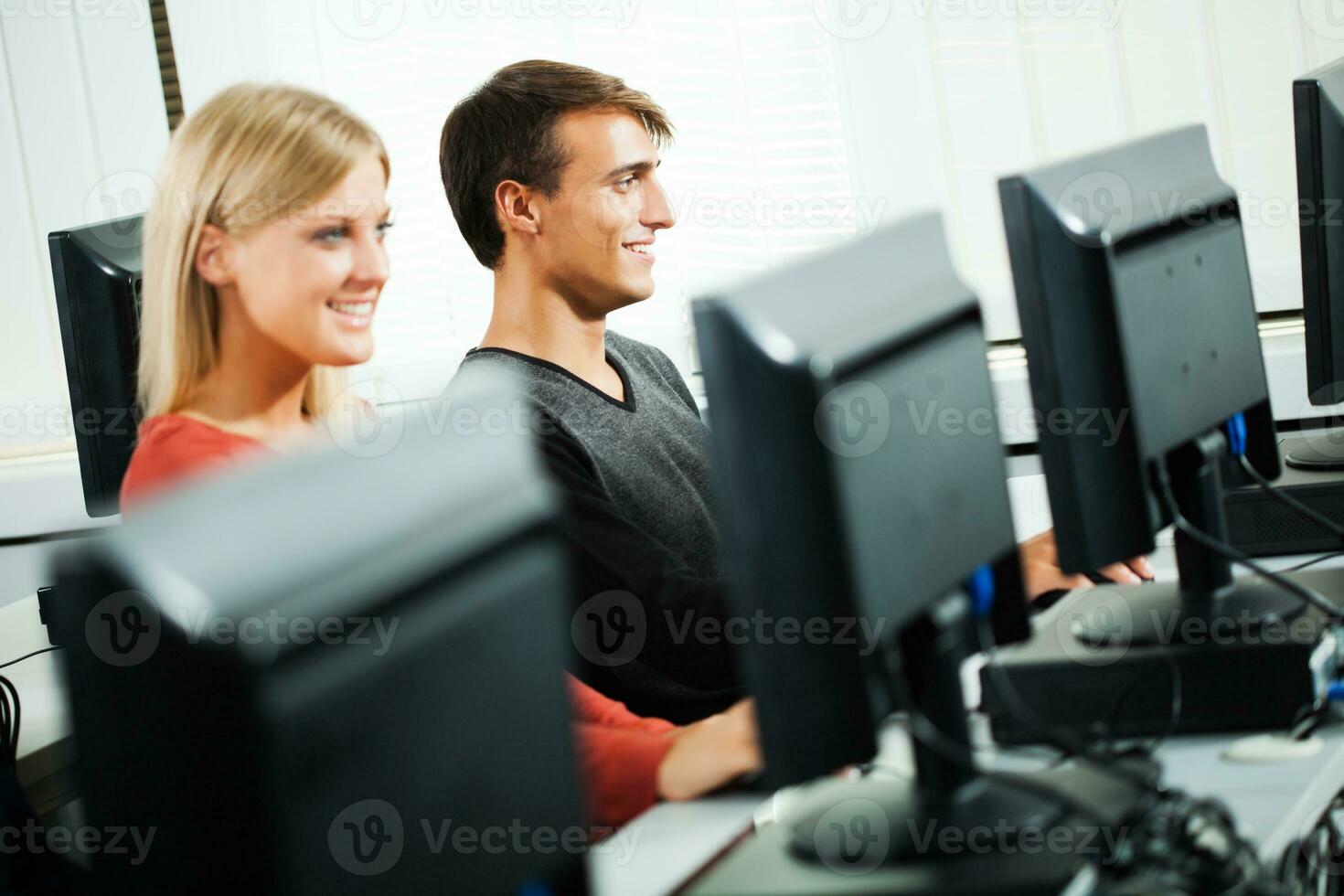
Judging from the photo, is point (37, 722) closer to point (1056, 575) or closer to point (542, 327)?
point (542, 327)

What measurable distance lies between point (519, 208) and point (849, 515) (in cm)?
117

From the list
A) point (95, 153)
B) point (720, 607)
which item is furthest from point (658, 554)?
point (95, 153)

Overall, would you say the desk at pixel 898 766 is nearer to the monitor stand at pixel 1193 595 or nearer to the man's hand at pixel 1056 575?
the monitor stand at pixel 1193 595

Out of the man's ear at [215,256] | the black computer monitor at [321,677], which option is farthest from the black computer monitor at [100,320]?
the black computer monitor at [321,677]

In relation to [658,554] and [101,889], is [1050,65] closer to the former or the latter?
[658,554]

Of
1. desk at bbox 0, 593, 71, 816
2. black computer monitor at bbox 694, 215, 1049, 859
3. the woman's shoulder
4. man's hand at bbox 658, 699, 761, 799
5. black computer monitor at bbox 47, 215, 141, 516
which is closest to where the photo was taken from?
black computer monitor at bbox 694, 215, 1049, 859

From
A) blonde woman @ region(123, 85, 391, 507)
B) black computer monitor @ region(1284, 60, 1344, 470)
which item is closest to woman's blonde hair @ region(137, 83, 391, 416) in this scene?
blonde woman @ region(123, 85, 391, 507)

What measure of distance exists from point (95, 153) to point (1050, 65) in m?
2.18

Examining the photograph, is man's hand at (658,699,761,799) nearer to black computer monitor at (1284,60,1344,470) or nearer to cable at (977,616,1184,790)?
cable at (977,616,1184,790)

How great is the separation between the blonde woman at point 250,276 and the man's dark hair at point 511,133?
1.72ft

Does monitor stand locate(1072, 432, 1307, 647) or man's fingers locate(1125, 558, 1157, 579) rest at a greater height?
monitor stand locate(1072, 432, 1307, 647)

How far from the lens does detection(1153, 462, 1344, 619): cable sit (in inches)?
53.2

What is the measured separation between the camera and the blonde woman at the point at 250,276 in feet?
4.78

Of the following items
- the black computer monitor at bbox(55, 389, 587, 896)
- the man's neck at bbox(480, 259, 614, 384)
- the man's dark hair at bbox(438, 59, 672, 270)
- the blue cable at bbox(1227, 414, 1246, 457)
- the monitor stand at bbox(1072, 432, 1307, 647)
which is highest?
the man's dark hair at bbox(438, 59, 672, 270)
